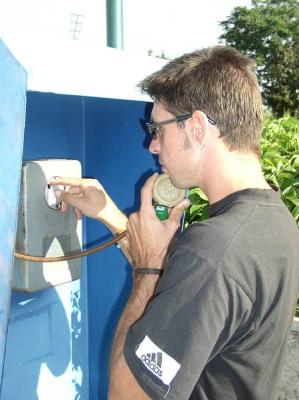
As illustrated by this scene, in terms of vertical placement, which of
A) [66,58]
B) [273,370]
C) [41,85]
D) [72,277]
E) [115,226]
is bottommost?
[273,370]

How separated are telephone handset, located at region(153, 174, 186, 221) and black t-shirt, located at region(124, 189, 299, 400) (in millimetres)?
361

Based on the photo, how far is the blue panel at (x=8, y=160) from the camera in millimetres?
1103

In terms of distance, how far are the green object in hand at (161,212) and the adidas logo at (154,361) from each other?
22.4 inches

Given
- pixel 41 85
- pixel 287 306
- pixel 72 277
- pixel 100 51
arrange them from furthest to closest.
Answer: pixel 72 277
pixel 100 51
pixel 41 85
pixel 287 306

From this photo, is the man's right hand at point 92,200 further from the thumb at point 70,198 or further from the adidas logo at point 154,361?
the adidas logo at point 154,361

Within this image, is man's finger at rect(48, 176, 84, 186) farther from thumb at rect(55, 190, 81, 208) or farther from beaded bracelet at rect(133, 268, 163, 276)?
beaded bracelet at rect(133, 268, 163, 276)

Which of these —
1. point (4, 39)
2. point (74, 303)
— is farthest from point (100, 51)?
point (74, 303)

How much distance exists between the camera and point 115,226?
72.2 inches

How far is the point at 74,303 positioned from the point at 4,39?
4.80ft

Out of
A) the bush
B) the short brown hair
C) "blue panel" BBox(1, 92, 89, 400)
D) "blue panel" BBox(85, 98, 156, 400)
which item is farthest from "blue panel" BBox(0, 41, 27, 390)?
the bush

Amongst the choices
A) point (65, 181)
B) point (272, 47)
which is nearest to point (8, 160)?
point (65, 181)

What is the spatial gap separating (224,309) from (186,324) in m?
0.08

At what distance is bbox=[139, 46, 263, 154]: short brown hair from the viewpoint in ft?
4.28

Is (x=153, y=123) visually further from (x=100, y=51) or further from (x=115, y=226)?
(x=115, y=226)
